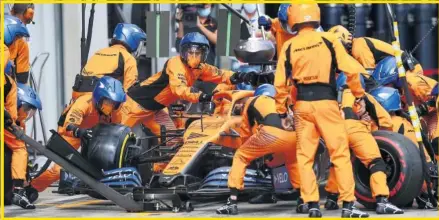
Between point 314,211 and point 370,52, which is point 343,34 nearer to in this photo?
point 370,52

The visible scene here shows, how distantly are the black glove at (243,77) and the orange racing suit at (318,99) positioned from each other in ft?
5.24

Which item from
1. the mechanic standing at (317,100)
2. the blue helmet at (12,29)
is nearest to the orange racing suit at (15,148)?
the blue helmet at (12,29)

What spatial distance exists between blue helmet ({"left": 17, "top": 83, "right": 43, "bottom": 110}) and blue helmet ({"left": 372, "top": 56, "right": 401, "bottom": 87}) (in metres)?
3.54

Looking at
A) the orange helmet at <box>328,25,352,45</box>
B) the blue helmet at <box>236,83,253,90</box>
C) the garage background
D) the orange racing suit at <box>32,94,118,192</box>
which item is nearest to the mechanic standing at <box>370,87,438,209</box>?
the orange helmet at <box>328,25,352,45</box>

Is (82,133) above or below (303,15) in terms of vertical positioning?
below

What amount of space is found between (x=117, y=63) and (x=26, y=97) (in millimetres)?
1803

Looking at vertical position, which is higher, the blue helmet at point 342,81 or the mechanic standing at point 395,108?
the blue helmet at point 342,81

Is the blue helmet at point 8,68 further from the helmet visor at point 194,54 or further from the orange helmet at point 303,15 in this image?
the orange helmet at point 303,15

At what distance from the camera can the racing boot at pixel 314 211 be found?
37.1 feet

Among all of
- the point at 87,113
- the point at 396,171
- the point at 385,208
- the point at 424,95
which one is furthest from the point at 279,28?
the point at 385,208

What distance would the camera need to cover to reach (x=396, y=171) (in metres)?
11.9

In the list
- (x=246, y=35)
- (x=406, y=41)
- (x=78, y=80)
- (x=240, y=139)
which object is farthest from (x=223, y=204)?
(x=406, y=41)

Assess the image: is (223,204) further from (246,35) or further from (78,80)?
(246,35)

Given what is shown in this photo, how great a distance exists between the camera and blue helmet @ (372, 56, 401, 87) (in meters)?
13.6
